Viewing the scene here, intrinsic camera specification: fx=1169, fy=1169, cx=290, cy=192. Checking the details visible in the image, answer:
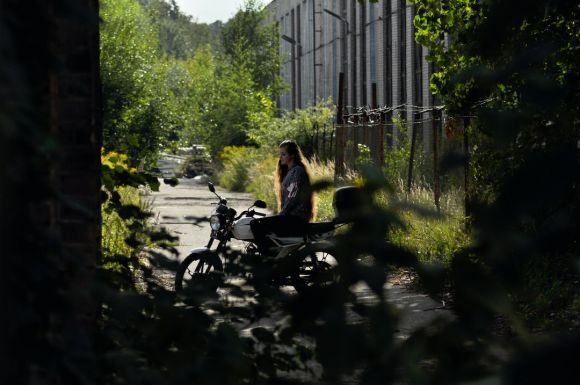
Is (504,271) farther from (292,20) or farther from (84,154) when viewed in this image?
(292,20)

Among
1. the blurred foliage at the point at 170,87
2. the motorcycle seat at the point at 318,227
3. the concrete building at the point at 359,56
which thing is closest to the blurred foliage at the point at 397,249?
the motorcycle seat at the point at 318,227

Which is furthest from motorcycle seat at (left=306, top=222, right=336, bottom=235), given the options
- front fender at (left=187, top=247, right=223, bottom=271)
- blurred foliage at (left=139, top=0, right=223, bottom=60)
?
blurred foliage at (left=139, top=0, right=223, bottom=60)

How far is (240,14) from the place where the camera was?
6066 centimetres

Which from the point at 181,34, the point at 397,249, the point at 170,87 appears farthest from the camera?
the point at 181,34

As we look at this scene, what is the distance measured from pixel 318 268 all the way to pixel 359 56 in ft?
126

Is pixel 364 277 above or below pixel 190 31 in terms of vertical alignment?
below

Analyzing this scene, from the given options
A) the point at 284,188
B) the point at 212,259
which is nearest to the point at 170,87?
the point at 284,188

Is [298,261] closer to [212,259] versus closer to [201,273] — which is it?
A: [212,259]

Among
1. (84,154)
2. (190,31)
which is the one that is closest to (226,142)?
(84,154)

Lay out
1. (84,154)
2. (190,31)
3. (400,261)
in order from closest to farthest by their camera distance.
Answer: (400,261) < (84,154) < (190,31)

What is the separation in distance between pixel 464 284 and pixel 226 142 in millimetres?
46013

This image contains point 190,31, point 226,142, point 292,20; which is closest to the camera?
point 226,142

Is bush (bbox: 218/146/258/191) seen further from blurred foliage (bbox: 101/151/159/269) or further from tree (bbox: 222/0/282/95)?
blurred foliage (bbox: 101/151/159/269)

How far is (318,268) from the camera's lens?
2229 mm
